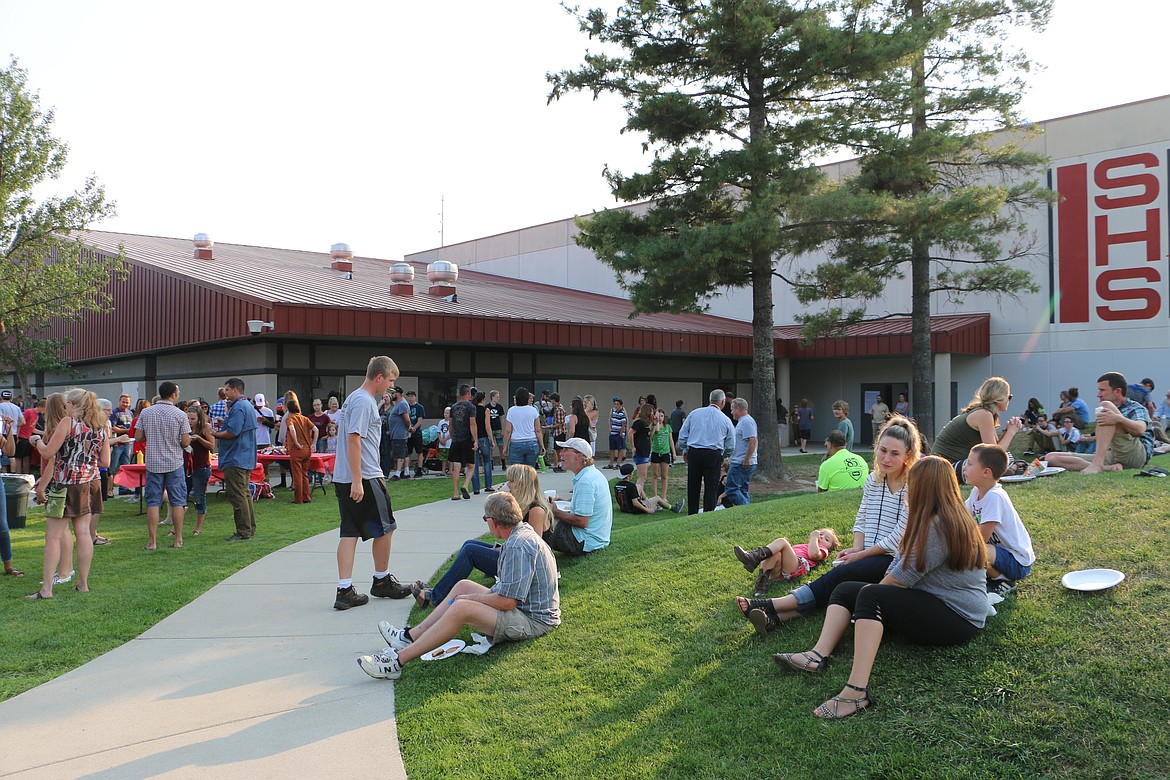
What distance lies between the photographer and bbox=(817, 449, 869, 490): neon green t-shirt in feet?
33.1

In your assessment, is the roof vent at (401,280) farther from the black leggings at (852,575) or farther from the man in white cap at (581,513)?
the black leggings at (852,575)

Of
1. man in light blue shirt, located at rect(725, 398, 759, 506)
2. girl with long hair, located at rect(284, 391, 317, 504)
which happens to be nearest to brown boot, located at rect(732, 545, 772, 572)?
man in light blue shirt, located at rect(725, 398, 759, 506)

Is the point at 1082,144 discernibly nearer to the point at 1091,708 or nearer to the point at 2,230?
the point at 1091,708

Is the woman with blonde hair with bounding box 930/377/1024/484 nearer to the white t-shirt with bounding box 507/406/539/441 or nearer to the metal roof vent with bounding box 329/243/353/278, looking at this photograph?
the white t-shirt with bounding box 507/406/539/441

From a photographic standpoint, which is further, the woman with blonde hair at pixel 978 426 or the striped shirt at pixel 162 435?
the striped shirt at pixel 162 435

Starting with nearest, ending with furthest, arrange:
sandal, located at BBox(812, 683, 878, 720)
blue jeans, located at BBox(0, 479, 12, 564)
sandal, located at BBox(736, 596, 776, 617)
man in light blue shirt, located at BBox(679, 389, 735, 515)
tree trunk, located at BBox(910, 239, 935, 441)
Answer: sandal, located at BBox(812, 683, 878, 720)
sandal, located at BBox(736, 596, 776, 617)
blue jeans, located at BBox(0, 479, 12, 564)
man in light blue shirt, located at BBox(679, 389, 735, 515)
tree trunk, located at BBox(910, 239, 935, 441)

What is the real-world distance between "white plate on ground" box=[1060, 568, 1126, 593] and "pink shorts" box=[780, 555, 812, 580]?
1674 mm

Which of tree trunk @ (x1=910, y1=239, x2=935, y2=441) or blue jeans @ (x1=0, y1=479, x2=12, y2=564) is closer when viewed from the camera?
blue jeans @ (x1=0, y1=479, x2=12, y2=564)

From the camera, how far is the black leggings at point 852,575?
5.14 m

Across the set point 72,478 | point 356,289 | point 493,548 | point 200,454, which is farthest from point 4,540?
point 356,289

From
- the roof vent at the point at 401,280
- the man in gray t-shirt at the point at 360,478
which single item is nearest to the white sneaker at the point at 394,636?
the man in gray t-shirt at the point at 360,478

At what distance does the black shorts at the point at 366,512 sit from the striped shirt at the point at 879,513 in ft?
12.4

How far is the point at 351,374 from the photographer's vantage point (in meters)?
19.5

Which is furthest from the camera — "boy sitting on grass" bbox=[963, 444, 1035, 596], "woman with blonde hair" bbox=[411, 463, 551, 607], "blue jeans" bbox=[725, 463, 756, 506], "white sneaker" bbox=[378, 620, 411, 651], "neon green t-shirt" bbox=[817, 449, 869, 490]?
"blue jeans" bbox=[725, 463, 756, 506]
